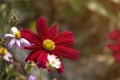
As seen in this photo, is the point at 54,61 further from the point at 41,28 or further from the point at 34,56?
the point at 41,28

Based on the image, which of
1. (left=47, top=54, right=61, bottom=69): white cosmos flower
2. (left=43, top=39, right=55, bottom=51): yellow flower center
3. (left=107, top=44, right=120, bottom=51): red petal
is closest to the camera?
(left=47, top=54, right=61, bottom=69): white cosmos flower

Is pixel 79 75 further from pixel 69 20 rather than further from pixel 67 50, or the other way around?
pixel 67 50

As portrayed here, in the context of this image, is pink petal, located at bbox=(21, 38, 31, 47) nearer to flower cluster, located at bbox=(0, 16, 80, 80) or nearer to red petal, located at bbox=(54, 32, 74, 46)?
flower cluster, located at bbox=(0, 16, 80, 80)

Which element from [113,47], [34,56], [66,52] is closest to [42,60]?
[34,56]

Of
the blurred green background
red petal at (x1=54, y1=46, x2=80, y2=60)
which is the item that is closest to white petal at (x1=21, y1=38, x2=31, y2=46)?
red petal at (x1=54, y1=46, x2=80, y2=60)

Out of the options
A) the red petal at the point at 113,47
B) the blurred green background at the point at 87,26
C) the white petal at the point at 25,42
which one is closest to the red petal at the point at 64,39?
the white petal at the point at 25,42

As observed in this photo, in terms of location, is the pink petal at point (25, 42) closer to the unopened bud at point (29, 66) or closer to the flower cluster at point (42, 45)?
the flower cluster at point (42, 45)
